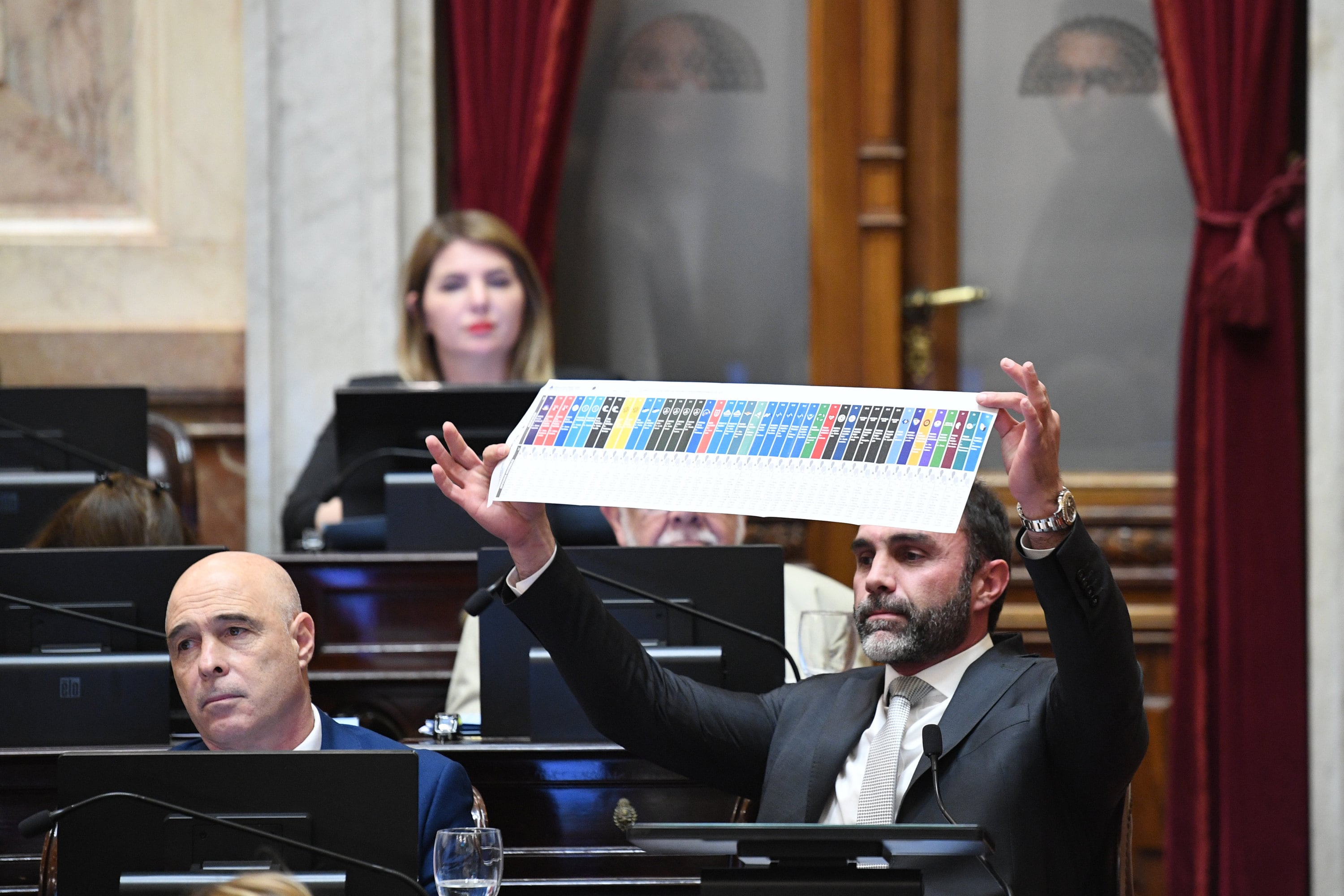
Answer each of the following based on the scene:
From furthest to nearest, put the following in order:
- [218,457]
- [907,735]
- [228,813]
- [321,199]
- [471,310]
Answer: [218,457], [321,199], [471,310], [907,735], [228,813]

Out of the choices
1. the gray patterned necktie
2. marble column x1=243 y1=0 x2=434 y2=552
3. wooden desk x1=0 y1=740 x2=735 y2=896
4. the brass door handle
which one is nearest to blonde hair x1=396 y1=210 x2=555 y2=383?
marble column x1=243 y1=0 x2=434 y2=552

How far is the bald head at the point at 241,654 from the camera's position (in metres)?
2.35

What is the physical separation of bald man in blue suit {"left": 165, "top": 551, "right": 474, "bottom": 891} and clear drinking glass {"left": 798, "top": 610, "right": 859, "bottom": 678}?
0.76 m

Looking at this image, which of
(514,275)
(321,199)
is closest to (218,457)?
(321,199)

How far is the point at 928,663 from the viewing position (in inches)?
97.9

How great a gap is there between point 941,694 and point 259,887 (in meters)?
1.21

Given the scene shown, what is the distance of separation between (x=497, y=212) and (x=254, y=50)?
2.71 feet

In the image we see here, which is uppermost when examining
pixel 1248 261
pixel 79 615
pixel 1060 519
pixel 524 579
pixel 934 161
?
pixel 934 161

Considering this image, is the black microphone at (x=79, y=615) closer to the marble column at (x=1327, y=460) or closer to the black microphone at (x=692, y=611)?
the black microphone at (x=692, y=611)

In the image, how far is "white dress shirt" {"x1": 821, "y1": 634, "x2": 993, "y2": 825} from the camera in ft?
7.94

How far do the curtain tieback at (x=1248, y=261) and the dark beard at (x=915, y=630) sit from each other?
7.27 ft

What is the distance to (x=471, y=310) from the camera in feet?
13.7

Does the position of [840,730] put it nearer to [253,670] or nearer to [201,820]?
[253,670]

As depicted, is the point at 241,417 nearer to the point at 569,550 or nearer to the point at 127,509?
the point at 127,509
